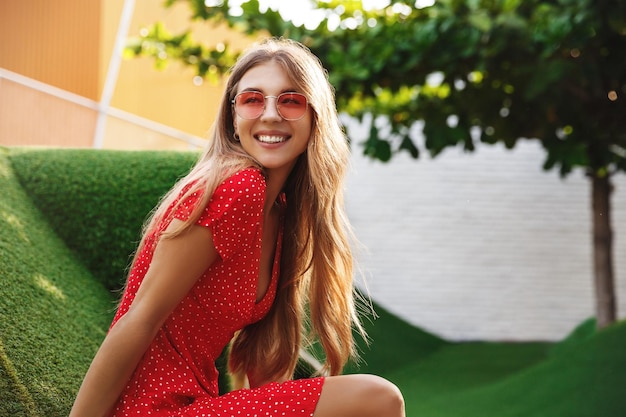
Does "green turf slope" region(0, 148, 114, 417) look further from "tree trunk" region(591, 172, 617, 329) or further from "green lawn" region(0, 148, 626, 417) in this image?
"tree trunk" region(591, 172, 617, 329)

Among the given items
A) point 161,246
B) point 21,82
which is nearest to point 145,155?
point 161,246

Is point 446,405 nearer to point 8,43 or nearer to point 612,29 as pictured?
point 612,29

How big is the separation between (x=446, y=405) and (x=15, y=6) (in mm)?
3821

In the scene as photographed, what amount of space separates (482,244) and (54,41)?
492cm

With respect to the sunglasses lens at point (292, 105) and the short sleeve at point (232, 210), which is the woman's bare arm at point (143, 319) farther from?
the sunglasses lens at point (292, 105)

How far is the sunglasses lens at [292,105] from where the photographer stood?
1673mm

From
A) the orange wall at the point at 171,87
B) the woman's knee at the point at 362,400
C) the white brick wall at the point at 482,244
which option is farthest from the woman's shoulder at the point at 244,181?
the white brick wall at the point at 482,244

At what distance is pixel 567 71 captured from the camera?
14.5 ft

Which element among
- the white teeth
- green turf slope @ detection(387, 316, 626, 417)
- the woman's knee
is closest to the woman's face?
the white teeth

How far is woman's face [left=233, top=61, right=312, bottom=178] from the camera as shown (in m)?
1.67

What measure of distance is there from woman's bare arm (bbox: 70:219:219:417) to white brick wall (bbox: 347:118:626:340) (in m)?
7.23

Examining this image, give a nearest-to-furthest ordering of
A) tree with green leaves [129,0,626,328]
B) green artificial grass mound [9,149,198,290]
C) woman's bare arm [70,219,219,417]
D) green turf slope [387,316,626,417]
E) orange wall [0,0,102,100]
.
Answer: woman's bare arm [70,219,219,417]
green artificial grass mound [9,149,198,290]
tree with green leaves [129,0,626,328]
green turf slope [387,316,626,417]
orange wall [0,0,102,100]

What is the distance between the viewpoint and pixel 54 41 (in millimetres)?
5648

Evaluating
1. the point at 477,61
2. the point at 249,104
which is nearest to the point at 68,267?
the point at 249,104
